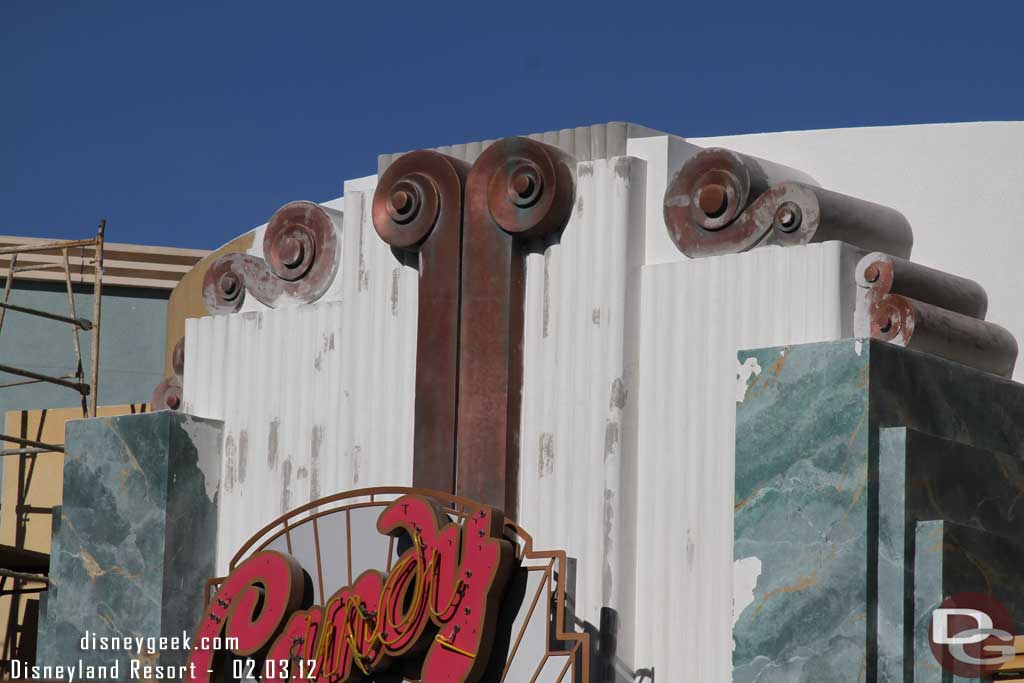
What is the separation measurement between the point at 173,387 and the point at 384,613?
13.4 feet

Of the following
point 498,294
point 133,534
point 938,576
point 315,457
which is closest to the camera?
point 938,576

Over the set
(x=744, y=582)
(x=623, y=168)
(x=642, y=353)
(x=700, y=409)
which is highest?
(x=623, y=168)

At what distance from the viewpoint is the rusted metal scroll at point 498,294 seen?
13734mm

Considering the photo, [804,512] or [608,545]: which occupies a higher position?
[804,512]

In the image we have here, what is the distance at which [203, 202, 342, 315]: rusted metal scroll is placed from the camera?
15.5 m

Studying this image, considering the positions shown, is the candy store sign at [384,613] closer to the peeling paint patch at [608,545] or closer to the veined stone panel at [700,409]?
the peeling paint patch at [608,545]

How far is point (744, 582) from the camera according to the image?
12.0 meters

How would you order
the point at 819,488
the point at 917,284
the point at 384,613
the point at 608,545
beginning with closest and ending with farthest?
the point at 819,488, the point at 917,284, the point at 608,545, the point at 384,613

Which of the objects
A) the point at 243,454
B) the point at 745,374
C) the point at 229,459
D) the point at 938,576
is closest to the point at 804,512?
the point at 938,576

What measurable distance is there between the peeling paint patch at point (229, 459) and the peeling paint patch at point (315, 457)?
36.1 inches

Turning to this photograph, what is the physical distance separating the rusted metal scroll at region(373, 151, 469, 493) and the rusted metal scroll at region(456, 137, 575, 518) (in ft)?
0.32

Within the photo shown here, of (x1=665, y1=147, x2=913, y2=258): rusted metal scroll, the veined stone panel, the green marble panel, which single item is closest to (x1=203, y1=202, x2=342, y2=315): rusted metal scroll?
the veined stone panel

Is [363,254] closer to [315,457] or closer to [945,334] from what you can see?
[315,457]

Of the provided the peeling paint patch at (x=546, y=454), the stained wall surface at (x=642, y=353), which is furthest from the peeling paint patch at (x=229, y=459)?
the peeling paint patch at (x=546, y=454)
